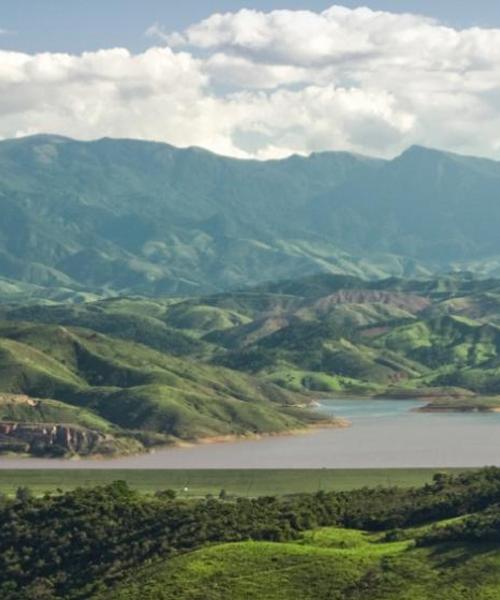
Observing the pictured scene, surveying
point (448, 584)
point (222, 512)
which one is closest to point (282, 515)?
point (222, 512)

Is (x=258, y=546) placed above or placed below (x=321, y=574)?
above

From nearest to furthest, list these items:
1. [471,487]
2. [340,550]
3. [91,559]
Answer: [340,550] → [91,559] → [471,487]

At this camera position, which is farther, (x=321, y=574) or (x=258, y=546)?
(x=258, y=546)

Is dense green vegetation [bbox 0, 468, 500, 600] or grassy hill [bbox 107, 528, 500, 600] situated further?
dense green vegetation [bbox 0, 468, 500, 600]

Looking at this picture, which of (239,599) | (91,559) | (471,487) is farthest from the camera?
(471,487)

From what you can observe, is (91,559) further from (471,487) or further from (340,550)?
(471,487)

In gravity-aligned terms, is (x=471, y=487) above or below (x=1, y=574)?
above

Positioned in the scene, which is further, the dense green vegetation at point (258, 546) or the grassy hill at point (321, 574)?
the dense green vegetation at point (258, 546)

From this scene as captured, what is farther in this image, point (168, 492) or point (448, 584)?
point (168, 492)
